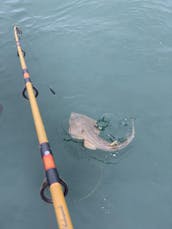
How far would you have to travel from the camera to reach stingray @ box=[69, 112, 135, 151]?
726 cm

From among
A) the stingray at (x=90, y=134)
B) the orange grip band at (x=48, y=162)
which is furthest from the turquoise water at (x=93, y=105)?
the orange grip band at (x=48, y=162)

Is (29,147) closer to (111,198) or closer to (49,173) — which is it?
(111,198)

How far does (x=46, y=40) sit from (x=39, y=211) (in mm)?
7093

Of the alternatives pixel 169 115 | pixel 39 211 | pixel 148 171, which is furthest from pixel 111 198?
pixel 169 115

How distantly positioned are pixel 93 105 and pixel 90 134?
1386mm

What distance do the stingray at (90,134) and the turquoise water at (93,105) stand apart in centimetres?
18

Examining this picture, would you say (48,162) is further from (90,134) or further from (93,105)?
(93,105)

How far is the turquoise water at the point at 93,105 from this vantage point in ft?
20.9

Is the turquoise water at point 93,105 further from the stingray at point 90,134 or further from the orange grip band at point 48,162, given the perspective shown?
the orange grip band at point 48,162

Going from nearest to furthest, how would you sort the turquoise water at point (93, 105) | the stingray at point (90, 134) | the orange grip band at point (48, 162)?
the orange grip band at point (48, 162) → the turquoise water at point (93, 105) → the stingray at point (90, 134)

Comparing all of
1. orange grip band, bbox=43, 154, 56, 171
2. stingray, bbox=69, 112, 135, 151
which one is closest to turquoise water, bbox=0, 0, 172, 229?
stingray, bbox=69, 112, 135, 151

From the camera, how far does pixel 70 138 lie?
7.70 m

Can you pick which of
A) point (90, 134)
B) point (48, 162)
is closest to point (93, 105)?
point (90, 134)

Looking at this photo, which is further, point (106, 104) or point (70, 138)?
point (106, 104)
